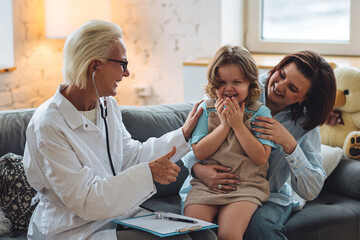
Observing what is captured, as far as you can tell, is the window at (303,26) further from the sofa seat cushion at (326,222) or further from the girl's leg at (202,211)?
the girl's leg at (202,211)

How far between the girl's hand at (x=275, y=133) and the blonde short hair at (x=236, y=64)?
107 millimetres

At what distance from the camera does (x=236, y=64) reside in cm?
193

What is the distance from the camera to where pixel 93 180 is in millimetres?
1688

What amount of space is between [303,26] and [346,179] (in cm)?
180

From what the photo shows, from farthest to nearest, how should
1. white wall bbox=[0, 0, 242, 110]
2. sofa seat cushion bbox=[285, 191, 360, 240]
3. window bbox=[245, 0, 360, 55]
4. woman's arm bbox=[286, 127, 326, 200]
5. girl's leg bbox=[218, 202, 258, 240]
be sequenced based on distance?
1. white wall bbox=[0, 0, 242, 110]
2. window bbox=[245, 0, 360, 55]
3. sofa seat cushion bbox=[285, 191, 360, 240]
4. woman's arm bbox=[286, 127, 326, 200]
5. girl's leg bbox=[218, 202, 258, 240]

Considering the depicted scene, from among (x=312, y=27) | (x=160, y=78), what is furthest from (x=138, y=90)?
(x=312, y=27)

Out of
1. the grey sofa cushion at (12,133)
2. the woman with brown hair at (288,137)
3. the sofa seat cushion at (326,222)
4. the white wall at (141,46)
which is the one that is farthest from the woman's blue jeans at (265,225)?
the white wall at (141,46)

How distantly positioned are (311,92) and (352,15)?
1.75 metres

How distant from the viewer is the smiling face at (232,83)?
6.31ft

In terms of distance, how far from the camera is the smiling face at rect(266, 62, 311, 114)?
2045 millimetres

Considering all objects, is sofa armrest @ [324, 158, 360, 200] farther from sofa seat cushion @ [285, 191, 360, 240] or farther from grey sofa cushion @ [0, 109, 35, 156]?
grey sofa cushion @ [0, 109, 35, 156]

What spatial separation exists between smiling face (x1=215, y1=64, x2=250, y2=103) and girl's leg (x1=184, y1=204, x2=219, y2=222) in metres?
0.44

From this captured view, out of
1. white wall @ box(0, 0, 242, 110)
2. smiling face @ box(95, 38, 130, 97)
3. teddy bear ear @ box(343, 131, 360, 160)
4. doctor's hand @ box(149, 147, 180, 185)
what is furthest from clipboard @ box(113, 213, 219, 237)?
white wall @ box(0, 0, 242, 110)

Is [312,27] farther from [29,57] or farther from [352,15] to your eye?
[29,57]
